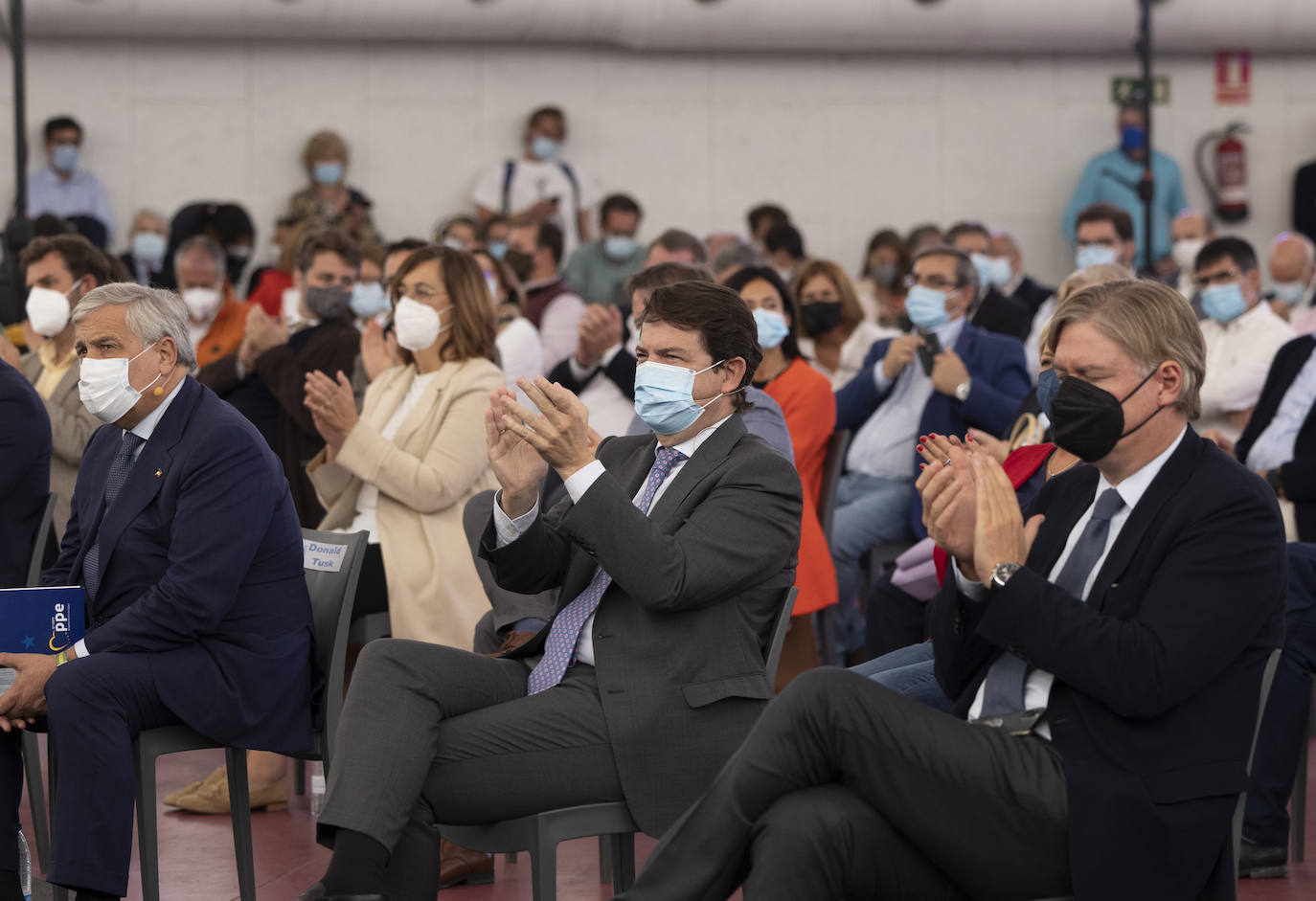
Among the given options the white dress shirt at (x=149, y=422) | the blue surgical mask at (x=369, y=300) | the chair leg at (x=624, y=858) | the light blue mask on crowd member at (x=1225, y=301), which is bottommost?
the chair leg at (x=624, y=858)

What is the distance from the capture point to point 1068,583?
2.52 m

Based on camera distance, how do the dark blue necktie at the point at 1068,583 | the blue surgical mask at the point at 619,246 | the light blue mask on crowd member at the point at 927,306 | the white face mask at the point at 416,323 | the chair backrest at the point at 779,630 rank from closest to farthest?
the dark blue necktie at the point at 1068,583
the chair backrest at the point at 779,630
the white face mask at the point at 416,323
the light blue mask on crowd member at the point at 927,306
the blue surgical mask at the point at 619,246

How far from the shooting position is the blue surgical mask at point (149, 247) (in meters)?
9.34

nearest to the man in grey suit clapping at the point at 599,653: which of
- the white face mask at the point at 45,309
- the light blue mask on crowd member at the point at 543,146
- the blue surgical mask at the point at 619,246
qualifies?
the white face mask at the point at 45,309

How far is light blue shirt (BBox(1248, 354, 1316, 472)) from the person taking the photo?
474 cm

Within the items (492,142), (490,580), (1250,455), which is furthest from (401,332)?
(492,142)

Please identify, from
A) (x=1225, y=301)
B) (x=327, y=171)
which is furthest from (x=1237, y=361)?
(x=327, y=171)

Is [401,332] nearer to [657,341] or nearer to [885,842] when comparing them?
[657,341]

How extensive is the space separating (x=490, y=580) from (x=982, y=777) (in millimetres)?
1629

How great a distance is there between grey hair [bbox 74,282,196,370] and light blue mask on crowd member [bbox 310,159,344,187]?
7.49 metres

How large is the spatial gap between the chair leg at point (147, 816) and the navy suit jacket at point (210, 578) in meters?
0.11

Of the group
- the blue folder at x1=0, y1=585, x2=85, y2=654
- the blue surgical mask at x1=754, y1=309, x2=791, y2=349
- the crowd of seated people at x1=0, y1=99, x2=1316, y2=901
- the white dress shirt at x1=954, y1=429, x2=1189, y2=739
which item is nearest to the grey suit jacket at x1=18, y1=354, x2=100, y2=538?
the crowd of seated people at x1=0, y1=99, x2=1316, y2=901

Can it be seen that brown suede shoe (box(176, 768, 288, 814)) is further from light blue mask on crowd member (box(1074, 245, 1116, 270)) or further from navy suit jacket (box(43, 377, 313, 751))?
light blue mask on crowd member (box(1074, 245, 1116, 270))

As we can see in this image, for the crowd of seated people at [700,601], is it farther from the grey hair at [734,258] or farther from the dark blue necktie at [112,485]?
the grey hair at [734,258]
